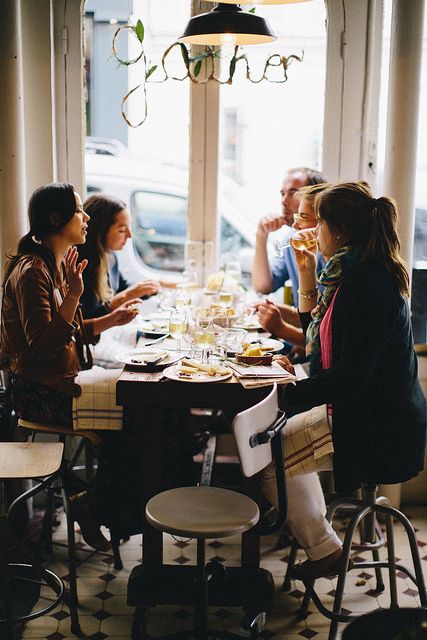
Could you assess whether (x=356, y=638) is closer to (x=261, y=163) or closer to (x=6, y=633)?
(x=6, y=633)

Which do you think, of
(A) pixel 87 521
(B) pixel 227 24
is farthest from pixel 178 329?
(B) pixel 227 24

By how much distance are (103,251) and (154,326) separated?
0.57 meters

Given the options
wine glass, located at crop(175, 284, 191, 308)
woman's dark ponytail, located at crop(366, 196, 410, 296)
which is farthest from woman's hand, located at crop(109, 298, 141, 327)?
woman's dark ponytail, located at crop(366, 196, 410, 296)

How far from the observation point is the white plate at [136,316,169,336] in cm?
335

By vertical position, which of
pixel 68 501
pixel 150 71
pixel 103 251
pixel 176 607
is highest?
pixel 150 71

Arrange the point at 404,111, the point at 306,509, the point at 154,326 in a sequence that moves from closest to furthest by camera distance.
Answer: the point at 306,509
the point at 154,326
the point at 404,111

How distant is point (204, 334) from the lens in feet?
9.43

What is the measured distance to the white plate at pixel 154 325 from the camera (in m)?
3.35

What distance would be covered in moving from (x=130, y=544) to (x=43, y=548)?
0.37 m

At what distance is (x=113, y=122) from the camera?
13.8 ft

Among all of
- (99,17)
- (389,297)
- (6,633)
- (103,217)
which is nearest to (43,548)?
(6,633)

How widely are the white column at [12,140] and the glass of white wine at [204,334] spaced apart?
125cm

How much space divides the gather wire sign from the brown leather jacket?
136cm

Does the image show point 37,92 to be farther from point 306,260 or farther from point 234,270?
point 306,260
